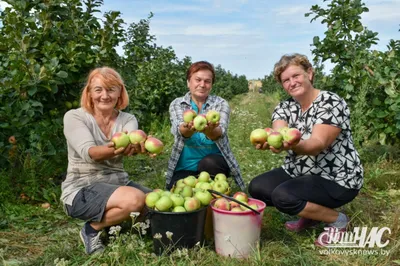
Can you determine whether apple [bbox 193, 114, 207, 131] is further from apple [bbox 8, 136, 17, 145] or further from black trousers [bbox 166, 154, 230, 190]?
apple [bbox 8, 136, 17, 145]

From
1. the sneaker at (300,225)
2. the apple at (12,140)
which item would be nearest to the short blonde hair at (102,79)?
the apple at (12,140)

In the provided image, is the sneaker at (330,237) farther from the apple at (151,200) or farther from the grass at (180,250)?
the apple at (151,200)

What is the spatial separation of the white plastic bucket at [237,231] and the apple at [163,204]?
1.04ft

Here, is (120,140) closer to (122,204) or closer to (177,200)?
(122,204)

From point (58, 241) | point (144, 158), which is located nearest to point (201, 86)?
point (58, 241)

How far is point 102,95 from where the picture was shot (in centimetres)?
284

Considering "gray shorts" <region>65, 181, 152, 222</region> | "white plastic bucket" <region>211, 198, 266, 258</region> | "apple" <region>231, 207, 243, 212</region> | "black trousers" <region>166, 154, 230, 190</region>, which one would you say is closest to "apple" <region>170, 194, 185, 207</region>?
"white plastic bucket" <region>211, 198, 266, 258</region>

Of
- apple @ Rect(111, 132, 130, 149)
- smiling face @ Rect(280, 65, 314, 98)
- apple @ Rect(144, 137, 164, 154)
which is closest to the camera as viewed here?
apple @ Rect(111, 132, 130, 149)

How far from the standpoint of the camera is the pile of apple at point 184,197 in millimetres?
2510

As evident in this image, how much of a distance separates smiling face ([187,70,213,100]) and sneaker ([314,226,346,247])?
155cm

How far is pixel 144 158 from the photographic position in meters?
5.86

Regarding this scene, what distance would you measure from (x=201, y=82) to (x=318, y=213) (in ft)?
4.81

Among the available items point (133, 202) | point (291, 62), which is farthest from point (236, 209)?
point (291, 62)

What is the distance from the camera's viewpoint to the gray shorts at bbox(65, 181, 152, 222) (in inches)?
106
